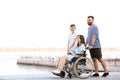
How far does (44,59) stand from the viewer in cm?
7194

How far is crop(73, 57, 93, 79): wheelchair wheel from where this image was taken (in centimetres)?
1027

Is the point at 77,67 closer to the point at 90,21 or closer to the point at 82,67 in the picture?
the point at 82,67

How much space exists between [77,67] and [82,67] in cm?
14

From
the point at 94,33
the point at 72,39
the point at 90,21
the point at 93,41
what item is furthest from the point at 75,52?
the point at 90,21

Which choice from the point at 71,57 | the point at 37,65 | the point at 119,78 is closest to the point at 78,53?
the point at 71,57

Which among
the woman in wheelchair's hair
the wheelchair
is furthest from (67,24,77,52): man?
the wheelchair

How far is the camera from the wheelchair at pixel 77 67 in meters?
10.3

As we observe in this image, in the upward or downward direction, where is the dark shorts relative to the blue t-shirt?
downward

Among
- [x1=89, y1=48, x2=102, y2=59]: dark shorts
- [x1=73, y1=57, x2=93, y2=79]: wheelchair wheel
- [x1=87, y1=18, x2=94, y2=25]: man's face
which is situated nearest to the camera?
[x1=73, y1=57, x2=93, y2=79]: wheelchair wheel

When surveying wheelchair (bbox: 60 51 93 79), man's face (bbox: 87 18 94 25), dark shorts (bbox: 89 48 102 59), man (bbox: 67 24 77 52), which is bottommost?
wheelchair (bbox: 60 51 93 79)

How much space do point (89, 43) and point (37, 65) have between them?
59563mm

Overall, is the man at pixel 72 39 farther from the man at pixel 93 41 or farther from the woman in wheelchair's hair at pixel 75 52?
the man at pixel 93 41

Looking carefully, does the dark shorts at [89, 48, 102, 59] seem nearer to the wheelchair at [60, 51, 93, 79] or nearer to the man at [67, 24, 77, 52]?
the wheelchair at [60, 51, 93, 79]

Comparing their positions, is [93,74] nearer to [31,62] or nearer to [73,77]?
[73,77]
